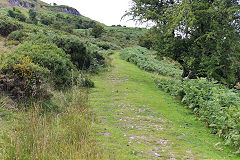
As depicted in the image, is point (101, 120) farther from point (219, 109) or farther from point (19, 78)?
point (219, 109)

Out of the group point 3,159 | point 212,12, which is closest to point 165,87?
point 212,12

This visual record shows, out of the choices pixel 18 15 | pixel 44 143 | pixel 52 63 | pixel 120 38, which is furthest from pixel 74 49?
pixel 120 38

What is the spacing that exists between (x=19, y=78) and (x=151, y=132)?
494 cm

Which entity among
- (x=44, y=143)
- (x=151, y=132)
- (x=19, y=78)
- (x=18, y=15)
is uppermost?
(x=18, y=15)

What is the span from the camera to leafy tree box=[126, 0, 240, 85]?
33.5 feet

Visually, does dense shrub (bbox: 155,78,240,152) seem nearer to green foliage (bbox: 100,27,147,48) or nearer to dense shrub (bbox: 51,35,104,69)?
dense shrub (bbox: 51,35,104,69)

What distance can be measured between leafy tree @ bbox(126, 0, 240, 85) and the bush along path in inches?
170

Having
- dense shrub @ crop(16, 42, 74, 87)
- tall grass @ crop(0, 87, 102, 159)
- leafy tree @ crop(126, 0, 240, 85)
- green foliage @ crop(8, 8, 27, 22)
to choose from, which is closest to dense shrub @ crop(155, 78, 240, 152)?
leafy tree @ crop(126, 0, 240, 85)

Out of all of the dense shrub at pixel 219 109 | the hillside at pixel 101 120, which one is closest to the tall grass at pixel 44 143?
the hillside at pixel 101 120

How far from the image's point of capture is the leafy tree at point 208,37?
1021 cm

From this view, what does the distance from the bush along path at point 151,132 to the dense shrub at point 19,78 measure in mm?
2469

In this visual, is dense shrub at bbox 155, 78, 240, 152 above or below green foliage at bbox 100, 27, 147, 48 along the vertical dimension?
below

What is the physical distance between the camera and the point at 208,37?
36.3 feet

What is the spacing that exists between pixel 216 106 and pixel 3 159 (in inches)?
241
